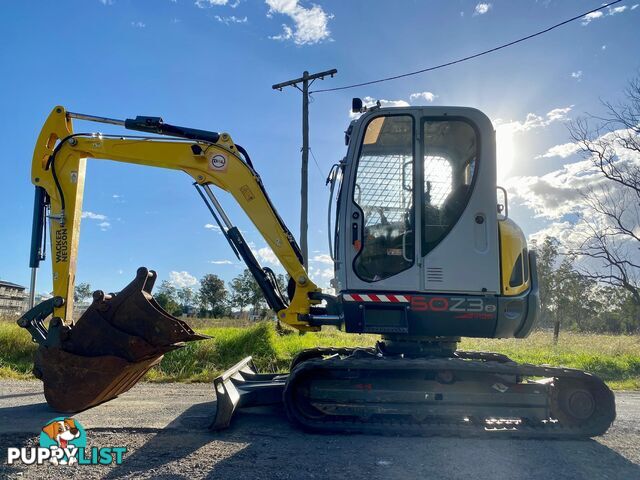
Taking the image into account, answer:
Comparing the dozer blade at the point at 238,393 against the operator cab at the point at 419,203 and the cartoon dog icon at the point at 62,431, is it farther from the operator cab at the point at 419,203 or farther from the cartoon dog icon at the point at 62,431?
the operator cab at the point at 419,203

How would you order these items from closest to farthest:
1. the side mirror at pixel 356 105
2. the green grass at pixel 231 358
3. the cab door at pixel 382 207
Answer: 1. the cab door at pixel 382 207
2. the side mirror at pixel 356 105
3. the green grass at pixel 231 358

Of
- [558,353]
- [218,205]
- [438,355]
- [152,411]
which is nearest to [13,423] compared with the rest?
[152,411]

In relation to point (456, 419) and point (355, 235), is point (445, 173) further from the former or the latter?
point (456, 419)

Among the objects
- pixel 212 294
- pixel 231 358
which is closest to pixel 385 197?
pixel 231 358

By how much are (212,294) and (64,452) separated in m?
51.8

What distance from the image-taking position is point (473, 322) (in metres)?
4.95

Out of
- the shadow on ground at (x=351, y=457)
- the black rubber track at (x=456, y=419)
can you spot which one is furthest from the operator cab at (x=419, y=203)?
the shadow on ground at (x=351, y=457)

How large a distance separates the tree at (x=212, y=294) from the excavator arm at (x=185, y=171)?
1917 inches

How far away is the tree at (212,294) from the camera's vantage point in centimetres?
5394

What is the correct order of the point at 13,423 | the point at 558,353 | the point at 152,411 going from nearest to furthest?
the point at 13,423
the point at 152,411
the point at 558,353

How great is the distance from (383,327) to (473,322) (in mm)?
920

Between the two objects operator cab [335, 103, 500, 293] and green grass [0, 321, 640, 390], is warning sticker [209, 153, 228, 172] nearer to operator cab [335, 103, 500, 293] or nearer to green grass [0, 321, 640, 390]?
operator cab [335, 103, 500, 293]

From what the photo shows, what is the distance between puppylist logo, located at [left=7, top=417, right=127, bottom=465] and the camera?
376 cm

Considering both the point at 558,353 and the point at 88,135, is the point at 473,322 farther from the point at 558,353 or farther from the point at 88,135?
the point at 558,353
